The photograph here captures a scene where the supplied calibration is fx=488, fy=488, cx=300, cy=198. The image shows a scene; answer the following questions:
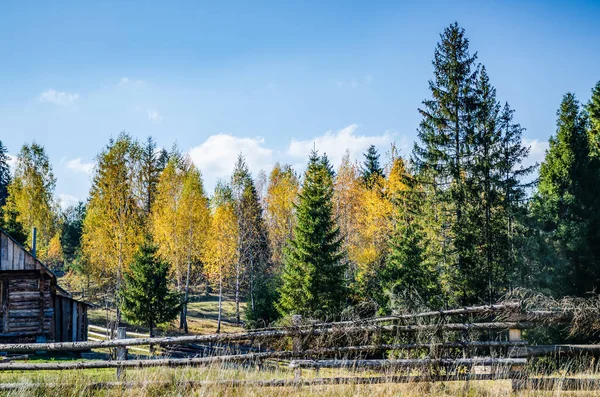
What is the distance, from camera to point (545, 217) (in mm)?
25875

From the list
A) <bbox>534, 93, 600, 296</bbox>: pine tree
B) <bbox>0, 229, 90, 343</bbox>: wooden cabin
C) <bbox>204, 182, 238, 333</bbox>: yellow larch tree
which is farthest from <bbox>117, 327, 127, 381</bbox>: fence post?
<bbox>204, 182, 238, 333</bbox>: yellow larch tree

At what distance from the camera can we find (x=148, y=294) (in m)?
28.4

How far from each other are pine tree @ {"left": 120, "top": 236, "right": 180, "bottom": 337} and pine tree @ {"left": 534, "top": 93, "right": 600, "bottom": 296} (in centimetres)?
2121

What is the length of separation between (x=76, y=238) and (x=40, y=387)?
175ft

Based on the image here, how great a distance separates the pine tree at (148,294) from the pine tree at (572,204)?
21.2m

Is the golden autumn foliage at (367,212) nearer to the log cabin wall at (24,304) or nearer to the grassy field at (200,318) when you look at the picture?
the grassy field at (200,318)

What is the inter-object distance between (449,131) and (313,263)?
414 inches

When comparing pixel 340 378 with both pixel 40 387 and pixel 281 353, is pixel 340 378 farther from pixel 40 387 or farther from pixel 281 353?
pixel 40 387

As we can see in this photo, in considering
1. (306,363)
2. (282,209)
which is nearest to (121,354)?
(306,363)

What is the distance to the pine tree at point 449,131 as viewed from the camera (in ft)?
86.8

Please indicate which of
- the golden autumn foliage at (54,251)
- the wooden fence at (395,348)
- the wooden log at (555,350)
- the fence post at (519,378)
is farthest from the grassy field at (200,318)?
the wooden log at (555,350)

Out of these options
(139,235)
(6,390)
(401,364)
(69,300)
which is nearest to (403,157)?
(139,235)

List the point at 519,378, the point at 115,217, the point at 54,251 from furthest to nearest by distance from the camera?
the point at 54,251 < the point at 115,217 < the point at 519,378

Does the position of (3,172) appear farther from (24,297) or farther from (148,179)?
(24,297)
